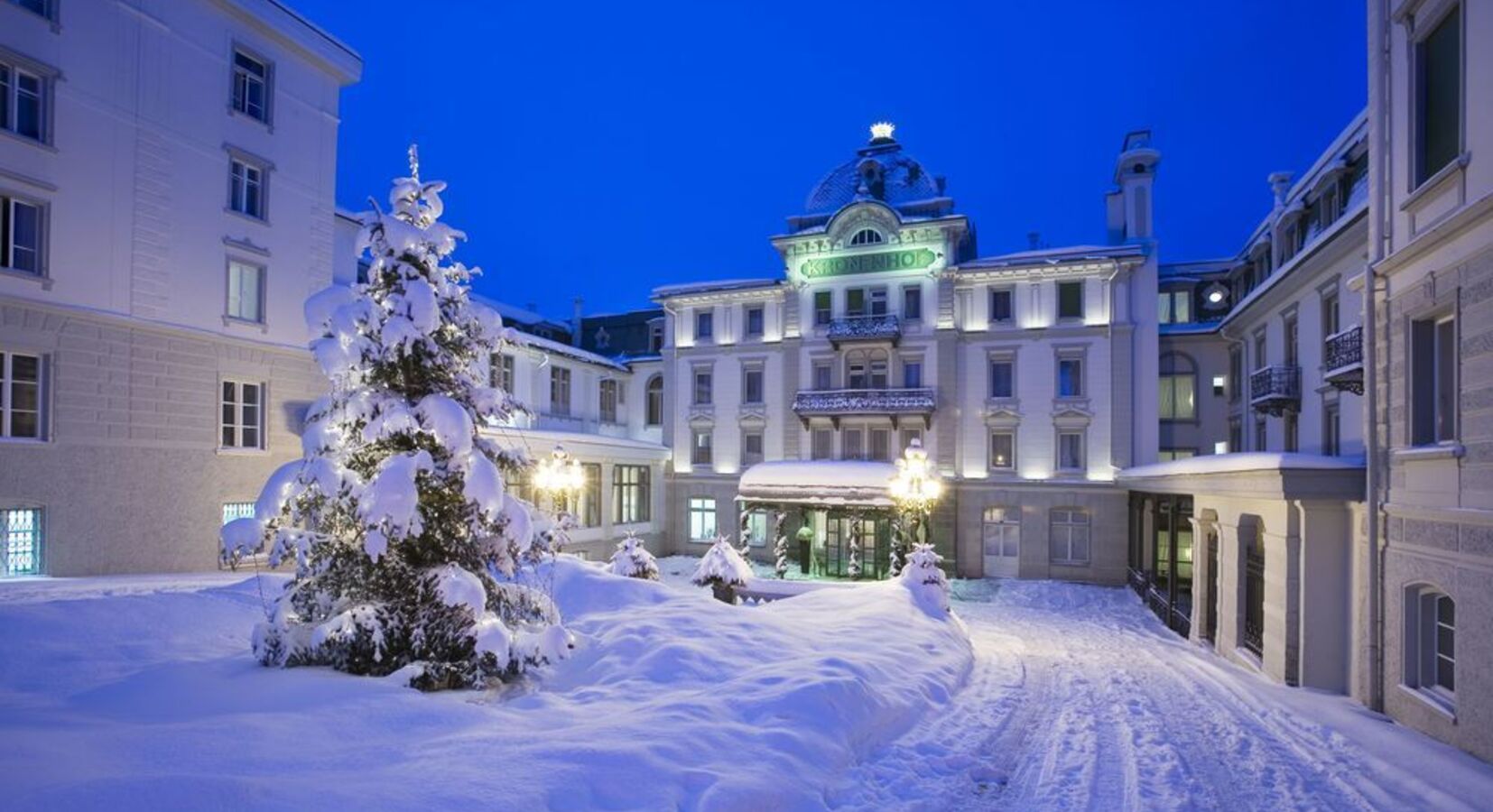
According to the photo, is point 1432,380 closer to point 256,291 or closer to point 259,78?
point 256,291

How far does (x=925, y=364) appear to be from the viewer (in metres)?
29.7

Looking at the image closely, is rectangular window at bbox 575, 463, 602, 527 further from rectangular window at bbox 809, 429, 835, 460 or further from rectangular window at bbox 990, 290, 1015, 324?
rectangular window at bbox 990, 290, 1015, 324

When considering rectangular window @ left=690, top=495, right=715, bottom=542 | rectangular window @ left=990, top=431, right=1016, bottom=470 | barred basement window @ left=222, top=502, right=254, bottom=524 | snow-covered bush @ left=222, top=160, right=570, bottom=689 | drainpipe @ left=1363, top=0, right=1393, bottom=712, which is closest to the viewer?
snow-covered bush @ left=222, top=160, right=570, bottom=689

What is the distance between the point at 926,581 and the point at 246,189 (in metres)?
19.1

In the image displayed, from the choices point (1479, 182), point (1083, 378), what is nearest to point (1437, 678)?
point (1479, 182)

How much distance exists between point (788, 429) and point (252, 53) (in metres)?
21.5

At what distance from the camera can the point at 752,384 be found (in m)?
32.9

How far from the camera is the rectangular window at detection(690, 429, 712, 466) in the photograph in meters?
33.8

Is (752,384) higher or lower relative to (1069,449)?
higher

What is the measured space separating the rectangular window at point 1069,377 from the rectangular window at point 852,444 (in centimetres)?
772

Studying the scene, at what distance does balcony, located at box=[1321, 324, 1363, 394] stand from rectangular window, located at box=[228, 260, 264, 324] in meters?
23.8

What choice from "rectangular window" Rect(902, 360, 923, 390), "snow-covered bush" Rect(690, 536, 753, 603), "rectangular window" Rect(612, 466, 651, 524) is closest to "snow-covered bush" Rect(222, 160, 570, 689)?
"snow-covered bush" Rect(690, 536, 753, 603)

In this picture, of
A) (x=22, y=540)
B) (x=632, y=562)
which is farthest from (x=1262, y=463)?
(x=22, y=540)

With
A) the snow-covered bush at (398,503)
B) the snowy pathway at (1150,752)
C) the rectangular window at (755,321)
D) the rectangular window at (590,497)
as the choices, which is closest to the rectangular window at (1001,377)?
the rectangular window at (755,321)
